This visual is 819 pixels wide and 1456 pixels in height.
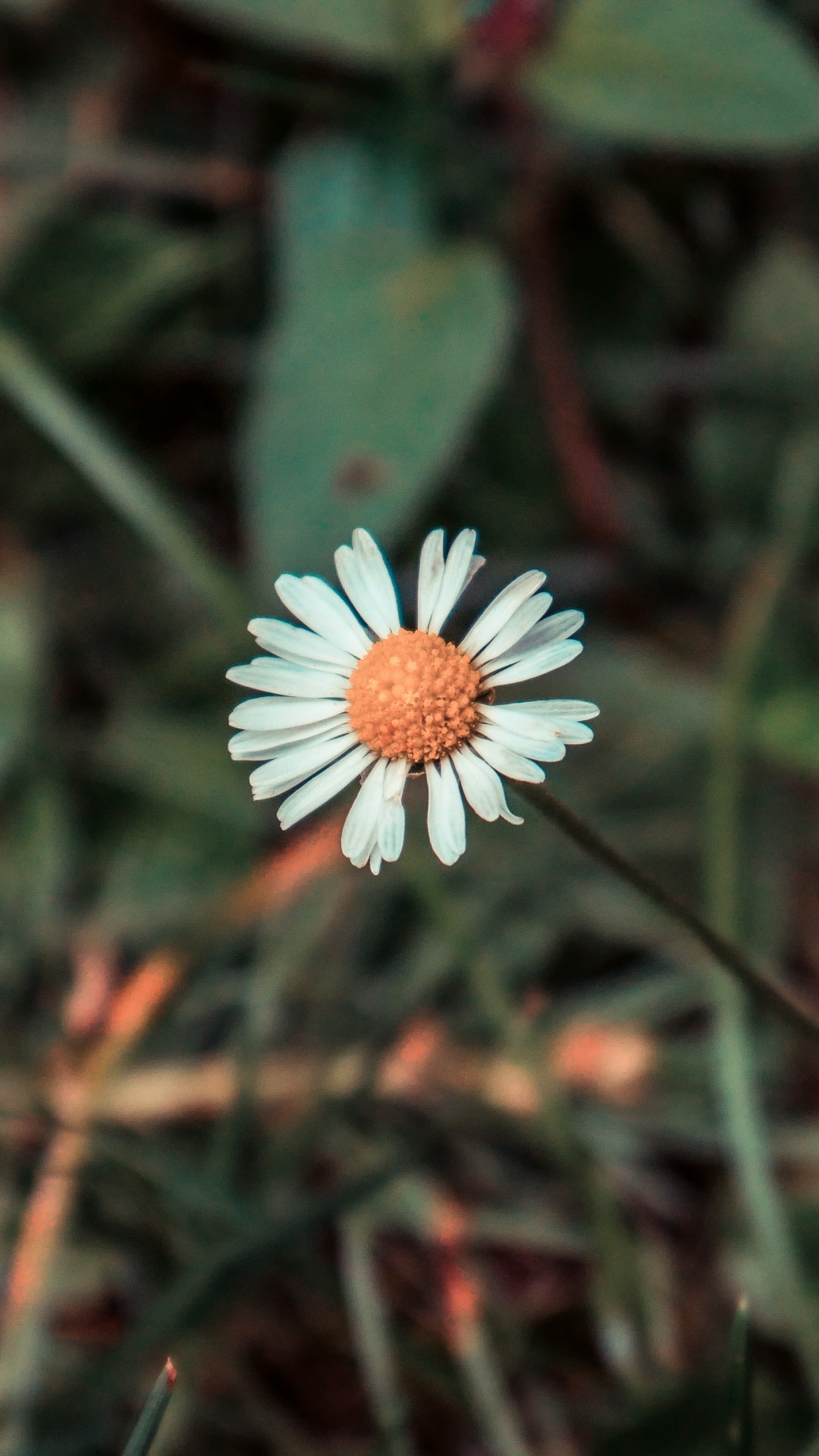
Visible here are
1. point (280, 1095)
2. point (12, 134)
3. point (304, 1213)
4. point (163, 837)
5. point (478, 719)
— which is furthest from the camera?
point (12, 134)

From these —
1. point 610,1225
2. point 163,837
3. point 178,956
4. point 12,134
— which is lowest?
point 610,1225

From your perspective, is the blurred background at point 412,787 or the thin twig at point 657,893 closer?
the thin twig at point 657,893

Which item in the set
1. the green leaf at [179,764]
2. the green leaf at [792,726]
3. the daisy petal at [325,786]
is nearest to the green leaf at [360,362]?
the green leaf at [179,764]

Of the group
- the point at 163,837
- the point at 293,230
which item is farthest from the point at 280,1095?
the point at 293,230

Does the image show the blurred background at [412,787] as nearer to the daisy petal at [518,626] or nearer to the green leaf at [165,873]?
the green leaf at [165,873]

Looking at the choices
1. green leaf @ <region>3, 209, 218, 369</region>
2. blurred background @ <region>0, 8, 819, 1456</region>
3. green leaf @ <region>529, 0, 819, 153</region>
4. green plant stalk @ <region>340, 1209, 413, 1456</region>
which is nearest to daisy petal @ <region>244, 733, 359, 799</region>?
blurred background @ <region>0, 8, 819, 1456</region>

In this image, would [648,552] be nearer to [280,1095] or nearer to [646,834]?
[646,834]
